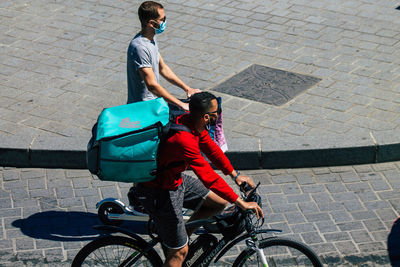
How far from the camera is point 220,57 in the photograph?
9461mm

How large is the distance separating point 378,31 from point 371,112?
257cm

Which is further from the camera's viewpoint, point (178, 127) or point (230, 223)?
point (230, 223)

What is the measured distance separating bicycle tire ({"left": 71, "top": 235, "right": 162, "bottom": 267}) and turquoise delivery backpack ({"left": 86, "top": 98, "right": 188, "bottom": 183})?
469 millimetres

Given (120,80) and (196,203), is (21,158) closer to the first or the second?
(120,80)

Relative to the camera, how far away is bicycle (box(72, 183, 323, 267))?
4.82 m

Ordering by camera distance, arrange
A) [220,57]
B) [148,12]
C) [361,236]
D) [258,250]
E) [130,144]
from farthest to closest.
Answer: [220,57], [361,236], [148,12], [258,250], [130,144]

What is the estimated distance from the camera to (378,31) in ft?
33.4

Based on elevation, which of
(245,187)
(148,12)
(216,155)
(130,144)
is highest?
(148,12)

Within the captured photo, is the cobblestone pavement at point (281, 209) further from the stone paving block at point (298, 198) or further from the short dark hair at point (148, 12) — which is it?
the short dark hair at point (148, 12)

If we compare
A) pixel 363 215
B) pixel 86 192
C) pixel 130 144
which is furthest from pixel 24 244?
pixel 363 215

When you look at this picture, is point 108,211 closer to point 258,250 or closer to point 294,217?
point 294,217

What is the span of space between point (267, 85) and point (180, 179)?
4.08 m

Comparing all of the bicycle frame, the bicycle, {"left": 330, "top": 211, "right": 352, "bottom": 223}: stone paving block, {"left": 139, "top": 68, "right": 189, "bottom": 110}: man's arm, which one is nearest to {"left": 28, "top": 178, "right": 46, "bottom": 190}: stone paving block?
{"left": 139, "top": 68, "right": 189, "bottom": 110}: man's arm

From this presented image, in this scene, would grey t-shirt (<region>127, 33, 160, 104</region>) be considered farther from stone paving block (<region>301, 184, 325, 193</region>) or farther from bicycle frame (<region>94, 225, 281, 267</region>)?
stone paving block (<region>301, 184, 325, 193</region>)
